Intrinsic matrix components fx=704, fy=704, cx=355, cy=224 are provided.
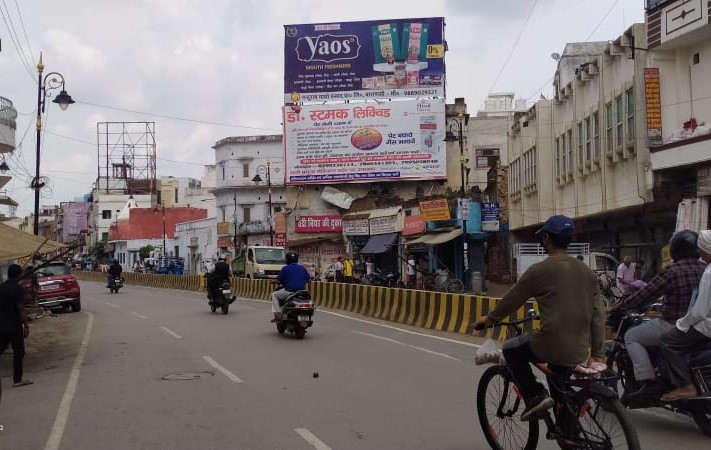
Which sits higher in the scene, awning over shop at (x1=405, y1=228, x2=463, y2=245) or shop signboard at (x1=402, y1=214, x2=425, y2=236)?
shop signboard at (x1=402, y1=214, x2=425, y2=236)

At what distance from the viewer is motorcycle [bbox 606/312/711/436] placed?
20.0 ft

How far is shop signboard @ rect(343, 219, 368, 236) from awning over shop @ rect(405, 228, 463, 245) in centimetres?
938

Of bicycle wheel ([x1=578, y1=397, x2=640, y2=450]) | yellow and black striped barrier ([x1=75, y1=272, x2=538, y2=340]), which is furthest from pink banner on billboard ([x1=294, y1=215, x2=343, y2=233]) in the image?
bicycle wheel ([x1=578, y1=397, x2=640, y2=450])

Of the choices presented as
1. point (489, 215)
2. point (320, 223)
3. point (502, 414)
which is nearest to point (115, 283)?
point (320, 223)

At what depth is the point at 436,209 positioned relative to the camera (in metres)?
32.2

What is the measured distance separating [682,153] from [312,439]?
615 inches

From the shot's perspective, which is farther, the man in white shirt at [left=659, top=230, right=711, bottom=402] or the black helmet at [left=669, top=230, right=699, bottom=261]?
the black helmet at [left=669, top=230, right=699, bottom=261]

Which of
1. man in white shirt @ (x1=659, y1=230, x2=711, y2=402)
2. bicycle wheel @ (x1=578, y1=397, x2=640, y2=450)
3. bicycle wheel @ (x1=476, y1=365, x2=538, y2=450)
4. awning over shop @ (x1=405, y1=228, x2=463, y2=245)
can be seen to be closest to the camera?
bicycle wheel @ (x1=578, y1=397, x2=640, y2=450)

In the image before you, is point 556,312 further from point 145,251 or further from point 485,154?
point 145,251

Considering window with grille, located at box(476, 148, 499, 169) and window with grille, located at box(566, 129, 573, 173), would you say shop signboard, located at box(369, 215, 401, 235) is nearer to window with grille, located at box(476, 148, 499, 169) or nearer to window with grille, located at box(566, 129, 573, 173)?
window with grille, located at box(476, 148, 499, 169)

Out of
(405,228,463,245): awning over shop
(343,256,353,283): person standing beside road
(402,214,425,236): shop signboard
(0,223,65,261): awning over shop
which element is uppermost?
(402,214,425,236): shop signboard

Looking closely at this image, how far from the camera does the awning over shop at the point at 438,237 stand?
3362 centimetres

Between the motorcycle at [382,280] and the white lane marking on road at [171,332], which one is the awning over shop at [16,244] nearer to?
the white lane marking on road at [171,332]

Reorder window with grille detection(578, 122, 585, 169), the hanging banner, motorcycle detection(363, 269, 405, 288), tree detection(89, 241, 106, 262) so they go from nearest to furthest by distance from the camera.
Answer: the hanging banner
window with grille detection(578, 122, 585, 169)
motorcycle detection(363, 269, 405, 288)
tree detection(89, 241, 106, 262)
